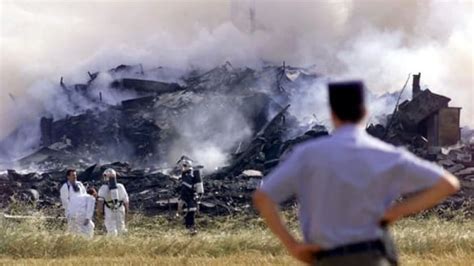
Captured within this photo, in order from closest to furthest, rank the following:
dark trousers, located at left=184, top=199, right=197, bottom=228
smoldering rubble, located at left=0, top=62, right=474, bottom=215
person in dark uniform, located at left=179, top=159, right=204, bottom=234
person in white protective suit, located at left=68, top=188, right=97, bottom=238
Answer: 1. person in white protective suit, located at left=68, top=188, right=97, bottom=238
2. person in dark uniform, located at left=179, top=159, right=204, bottom=234
3. dark trousers, located at left=184, top=199, right=197, bottom=228
4. smoldering rubble, located at left=0, top=62, right=474, bottom=215

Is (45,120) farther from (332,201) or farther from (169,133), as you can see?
(332,201)

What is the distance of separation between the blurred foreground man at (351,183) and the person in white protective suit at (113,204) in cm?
1283

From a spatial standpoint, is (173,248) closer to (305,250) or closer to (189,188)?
(189,188)

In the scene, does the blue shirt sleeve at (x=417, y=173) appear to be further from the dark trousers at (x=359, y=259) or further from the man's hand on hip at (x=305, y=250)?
the man's hand on hip at (x=305, y=250)

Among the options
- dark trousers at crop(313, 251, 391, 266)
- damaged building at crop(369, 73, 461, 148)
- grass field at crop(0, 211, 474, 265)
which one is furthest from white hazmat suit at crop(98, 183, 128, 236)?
damaged building at crop(369, 73, 461, 148)

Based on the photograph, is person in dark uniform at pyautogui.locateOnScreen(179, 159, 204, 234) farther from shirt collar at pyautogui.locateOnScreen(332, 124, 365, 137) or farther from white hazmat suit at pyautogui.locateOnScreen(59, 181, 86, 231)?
shirt collar at pyautogui.locateOnScreen(332, 124, 365, 137)

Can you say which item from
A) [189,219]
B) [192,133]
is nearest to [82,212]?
[189,219]

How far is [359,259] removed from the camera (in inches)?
163

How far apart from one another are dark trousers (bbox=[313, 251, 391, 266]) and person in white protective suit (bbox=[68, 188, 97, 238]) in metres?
12.3

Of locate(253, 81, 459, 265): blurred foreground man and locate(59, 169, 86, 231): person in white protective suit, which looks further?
locate(59, 169, 86, 231): person in white protective suit

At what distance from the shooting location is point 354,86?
163 inches

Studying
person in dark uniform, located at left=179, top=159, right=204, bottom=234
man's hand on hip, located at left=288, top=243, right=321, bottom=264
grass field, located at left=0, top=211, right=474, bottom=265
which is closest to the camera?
man's hand on hip, located at left=288, top=243, right=321, bottom=264

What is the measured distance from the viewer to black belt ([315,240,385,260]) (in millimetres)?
4133

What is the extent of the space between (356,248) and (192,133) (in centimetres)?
3670
